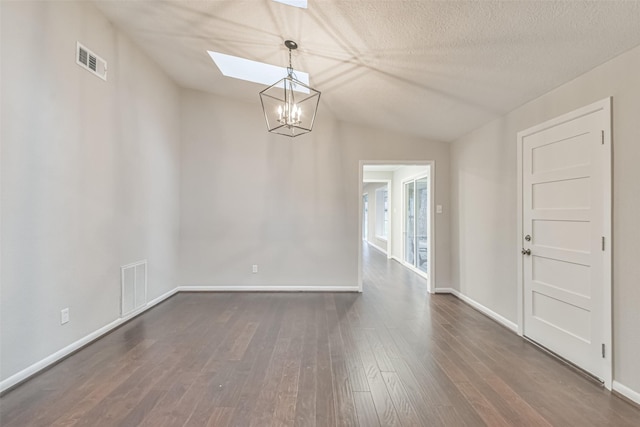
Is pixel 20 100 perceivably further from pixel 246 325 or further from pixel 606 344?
pixel 606 344

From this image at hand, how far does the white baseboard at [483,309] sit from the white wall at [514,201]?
0.06 meters

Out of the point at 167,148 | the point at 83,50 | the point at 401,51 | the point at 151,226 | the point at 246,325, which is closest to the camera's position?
the point at 401,51

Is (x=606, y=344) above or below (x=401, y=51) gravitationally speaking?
below

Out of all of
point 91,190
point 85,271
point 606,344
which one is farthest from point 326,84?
point 606,344

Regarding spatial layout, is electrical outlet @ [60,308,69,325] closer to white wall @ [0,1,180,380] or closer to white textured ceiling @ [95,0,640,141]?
white wall @ [0,1,180,380]

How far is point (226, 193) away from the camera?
15.2 ft

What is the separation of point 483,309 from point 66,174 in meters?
4.72

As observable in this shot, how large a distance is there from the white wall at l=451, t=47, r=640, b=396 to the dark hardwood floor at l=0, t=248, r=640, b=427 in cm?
42

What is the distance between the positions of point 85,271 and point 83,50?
6.74 feet

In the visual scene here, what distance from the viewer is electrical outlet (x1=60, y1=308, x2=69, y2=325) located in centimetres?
248

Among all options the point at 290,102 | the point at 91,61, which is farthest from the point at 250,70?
the point at 91,61

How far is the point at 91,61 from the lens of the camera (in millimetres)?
2770

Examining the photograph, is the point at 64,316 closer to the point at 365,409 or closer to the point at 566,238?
the point at 365,409

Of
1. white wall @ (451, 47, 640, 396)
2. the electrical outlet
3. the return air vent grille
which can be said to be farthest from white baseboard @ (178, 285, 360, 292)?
the electrical outlet
